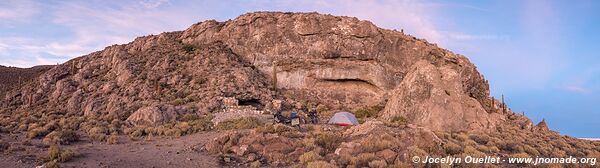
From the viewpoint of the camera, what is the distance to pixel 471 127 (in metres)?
22.9

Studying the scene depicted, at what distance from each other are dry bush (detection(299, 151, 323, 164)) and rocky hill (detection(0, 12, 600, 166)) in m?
10.2

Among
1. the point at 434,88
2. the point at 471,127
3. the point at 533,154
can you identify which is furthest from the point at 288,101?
the point at 533,154

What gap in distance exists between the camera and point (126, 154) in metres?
15.0

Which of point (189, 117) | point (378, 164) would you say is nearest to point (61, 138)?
point (189, 117)

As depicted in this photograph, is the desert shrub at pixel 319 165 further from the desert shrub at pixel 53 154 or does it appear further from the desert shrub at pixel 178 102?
the desert shrub at pixel 178 102

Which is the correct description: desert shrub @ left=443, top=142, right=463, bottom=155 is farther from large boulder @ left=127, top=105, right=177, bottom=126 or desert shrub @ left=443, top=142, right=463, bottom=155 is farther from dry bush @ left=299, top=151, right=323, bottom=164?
large boulder @ left=127, top=105, right=177, bottom=126

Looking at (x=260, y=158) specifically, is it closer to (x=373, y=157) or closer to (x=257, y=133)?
(x=257, y=133)

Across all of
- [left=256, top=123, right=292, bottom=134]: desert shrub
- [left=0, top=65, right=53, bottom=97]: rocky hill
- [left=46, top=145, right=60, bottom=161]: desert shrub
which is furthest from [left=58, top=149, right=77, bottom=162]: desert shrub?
[left=0, top=65, right=53, bottom=97]: rocky hill

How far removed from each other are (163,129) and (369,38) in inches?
885

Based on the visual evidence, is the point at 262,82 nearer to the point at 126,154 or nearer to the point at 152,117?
the point at 152,117

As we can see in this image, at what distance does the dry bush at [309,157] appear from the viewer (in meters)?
13.0

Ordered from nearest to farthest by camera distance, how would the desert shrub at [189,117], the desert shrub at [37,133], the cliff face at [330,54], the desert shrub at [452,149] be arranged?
1. the desert shrub at [452,149]
2. the desert shrub at [37,133]
3. the desert shrub at [189,117]
4. the cliff face at [330,54]

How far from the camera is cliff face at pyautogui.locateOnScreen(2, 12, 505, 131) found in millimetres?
31891

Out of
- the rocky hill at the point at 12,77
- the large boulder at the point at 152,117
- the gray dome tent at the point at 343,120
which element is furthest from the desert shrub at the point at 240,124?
the rocky hill at the point at 12,77
